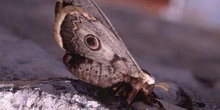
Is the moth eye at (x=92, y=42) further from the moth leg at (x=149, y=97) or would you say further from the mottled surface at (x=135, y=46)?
the mottled surface at (x=135, y=46)

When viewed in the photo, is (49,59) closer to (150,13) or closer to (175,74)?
(175,74)

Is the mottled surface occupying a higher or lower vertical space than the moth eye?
higher

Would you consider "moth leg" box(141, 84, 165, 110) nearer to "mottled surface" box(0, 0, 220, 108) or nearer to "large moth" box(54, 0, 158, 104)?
"large moth" box(54, 0, 158, 104)

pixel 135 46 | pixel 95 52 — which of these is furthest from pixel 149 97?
pixel 135 46

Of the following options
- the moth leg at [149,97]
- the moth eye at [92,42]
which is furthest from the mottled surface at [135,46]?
the moth eye at [92,42]

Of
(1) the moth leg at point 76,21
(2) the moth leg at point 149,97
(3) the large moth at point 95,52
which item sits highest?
(1) the moth leg at point 76,21

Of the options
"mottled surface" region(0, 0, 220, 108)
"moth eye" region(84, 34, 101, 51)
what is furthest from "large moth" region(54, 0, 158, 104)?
"mottled surface" region(0, 0, 220, 108)

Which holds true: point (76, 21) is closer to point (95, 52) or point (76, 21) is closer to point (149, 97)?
point (95, 52)
